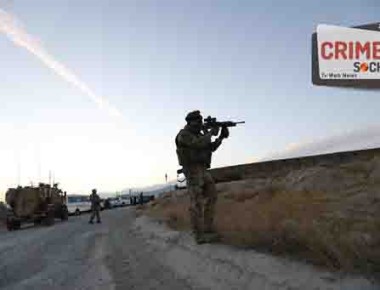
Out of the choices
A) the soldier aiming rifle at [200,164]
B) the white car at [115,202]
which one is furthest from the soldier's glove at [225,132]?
the white car at [115,202]

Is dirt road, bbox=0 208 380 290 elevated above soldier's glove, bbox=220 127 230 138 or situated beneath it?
situated beneath

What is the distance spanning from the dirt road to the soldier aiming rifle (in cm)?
53

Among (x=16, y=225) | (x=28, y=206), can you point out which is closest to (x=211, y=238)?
(x=16, y=225)

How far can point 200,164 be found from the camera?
32.9ft

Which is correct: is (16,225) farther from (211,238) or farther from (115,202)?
(115,202)

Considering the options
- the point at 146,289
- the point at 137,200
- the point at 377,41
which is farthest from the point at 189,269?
the point at 137,200

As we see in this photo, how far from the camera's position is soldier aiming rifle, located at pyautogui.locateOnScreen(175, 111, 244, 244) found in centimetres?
995

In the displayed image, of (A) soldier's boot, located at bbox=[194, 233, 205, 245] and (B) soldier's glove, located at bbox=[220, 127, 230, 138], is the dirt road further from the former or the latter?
(B) soldier's glove, located at bbox=[220, 127, 230, 138]

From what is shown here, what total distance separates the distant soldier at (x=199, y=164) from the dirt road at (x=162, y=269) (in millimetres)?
546

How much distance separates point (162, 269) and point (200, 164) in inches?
83.3

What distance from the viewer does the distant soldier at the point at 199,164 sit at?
995 centimetres

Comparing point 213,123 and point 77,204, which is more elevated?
point 213,123

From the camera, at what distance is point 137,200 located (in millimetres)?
80938

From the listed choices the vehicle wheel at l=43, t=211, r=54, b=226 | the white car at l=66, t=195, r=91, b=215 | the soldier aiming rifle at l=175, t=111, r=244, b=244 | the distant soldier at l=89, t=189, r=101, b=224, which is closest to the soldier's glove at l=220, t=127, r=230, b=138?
the soldier aiming rifle at l=175, t=111, r=244, b=244
